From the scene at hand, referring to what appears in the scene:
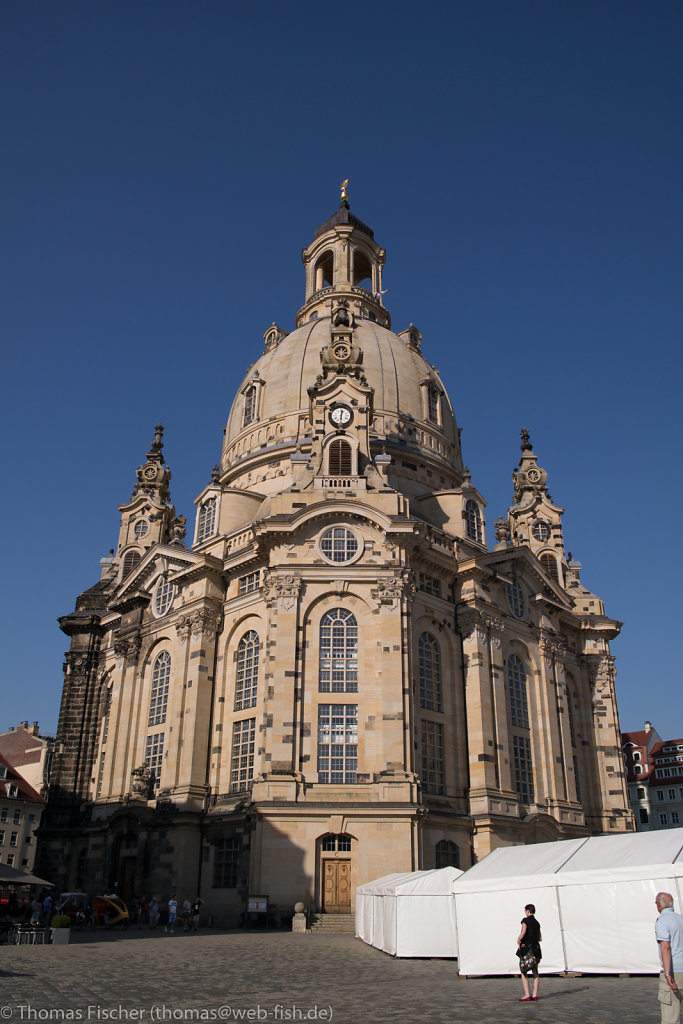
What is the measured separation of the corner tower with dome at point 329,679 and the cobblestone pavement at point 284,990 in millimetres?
14651

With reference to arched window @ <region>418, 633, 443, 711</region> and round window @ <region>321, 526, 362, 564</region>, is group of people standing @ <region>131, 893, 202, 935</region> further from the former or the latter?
round window @ <region>321, 526, 362, 564</region>

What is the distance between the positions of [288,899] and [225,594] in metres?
19.2

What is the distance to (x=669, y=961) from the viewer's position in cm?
1148

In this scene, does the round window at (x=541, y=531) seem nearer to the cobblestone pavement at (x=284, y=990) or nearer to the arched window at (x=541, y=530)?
the arched window at (x=541, y=530)

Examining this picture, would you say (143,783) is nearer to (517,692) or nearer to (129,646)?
(129,646)

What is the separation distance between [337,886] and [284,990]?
23.5 m

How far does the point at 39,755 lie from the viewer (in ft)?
299

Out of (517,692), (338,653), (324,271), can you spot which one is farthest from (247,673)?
(324,271)

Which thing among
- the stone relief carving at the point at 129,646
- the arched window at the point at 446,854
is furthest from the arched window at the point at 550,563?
the stone relief carving at the point at 129,646

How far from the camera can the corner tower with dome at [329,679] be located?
4178cm

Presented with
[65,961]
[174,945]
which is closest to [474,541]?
[174,945]

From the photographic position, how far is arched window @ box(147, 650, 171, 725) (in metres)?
52.6

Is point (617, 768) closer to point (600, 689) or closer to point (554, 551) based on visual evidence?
point (600, 689)

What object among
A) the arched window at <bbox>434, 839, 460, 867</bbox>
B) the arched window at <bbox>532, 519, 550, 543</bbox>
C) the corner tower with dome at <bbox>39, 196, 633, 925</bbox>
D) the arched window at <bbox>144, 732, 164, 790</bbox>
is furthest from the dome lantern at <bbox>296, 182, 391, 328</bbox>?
the arched window at <bbox>434, 839, 460, 867</bbox>
